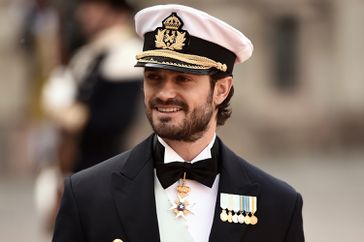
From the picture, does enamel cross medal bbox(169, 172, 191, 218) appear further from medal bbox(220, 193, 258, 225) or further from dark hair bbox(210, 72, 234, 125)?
dark hair bbox(210, 72, 234, 125)

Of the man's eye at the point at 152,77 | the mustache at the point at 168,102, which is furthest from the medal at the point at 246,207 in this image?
the man's eye at the point at 152,77

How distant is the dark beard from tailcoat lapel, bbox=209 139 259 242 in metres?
0.21

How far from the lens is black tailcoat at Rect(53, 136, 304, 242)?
19.8 feet

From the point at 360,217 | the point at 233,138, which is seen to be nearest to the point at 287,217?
the point at 360,217

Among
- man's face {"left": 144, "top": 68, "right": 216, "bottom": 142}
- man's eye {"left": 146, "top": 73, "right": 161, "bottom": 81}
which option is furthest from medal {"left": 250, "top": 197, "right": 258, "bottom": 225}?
man's eye {"left": 146, "top": 73, "right": 161, "bottom": 81}

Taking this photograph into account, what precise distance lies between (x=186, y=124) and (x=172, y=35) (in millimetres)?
428

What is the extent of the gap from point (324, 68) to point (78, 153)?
10.9m

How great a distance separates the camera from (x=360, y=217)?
1455 centimetres

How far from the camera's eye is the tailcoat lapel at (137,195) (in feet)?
19.8

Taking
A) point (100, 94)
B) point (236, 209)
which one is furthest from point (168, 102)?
point (100, 94)

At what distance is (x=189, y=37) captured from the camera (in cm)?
626

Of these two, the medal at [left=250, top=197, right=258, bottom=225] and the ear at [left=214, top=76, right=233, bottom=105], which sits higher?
the ear at [left=214, top=76, right=233, bottom=105]

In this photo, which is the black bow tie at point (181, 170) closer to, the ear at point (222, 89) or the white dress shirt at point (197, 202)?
the white dress shirt at point (197, 202)

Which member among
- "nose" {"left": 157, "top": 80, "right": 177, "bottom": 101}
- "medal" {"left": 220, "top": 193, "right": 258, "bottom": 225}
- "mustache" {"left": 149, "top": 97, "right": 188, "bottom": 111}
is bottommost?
"medal" {"left": 220, "top": 193, "right": 258, "bottom": 225}
